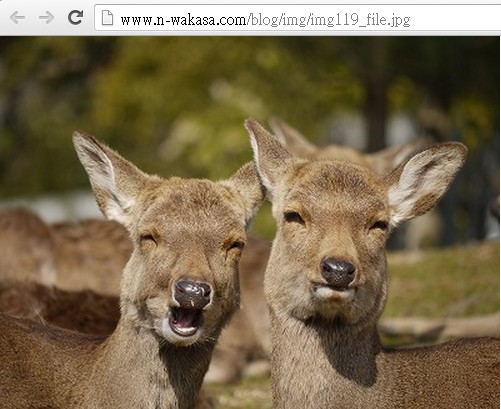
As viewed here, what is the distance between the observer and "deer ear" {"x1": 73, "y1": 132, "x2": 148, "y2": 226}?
315 inches

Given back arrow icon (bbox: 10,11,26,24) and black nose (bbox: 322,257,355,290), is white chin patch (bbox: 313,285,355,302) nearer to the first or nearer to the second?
black nose (bbox: 322,257,355,290)

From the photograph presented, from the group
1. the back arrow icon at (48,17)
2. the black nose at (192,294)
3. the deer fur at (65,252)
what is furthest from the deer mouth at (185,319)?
the deer fur at (65,252)

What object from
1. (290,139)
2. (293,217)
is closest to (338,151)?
(290,139)

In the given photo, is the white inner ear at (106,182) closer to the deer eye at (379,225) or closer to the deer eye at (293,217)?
the deer eye at (293,217)

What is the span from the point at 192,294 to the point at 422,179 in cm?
180

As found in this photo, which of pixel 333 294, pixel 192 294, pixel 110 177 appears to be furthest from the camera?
pixel 110 177

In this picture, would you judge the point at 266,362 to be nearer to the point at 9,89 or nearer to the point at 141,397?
the point at 141,397

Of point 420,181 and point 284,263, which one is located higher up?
point 420,181

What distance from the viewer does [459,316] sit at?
13.1 metres

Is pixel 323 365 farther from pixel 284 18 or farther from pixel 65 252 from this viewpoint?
pixel 65 252

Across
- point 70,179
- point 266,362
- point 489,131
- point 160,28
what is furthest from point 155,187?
point 70,179

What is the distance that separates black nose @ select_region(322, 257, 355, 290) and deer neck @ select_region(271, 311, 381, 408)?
44 cm

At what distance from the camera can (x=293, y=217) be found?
764 centimetres

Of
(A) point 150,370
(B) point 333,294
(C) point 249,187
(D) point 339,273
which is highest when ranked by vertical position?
(C) point 249,187
